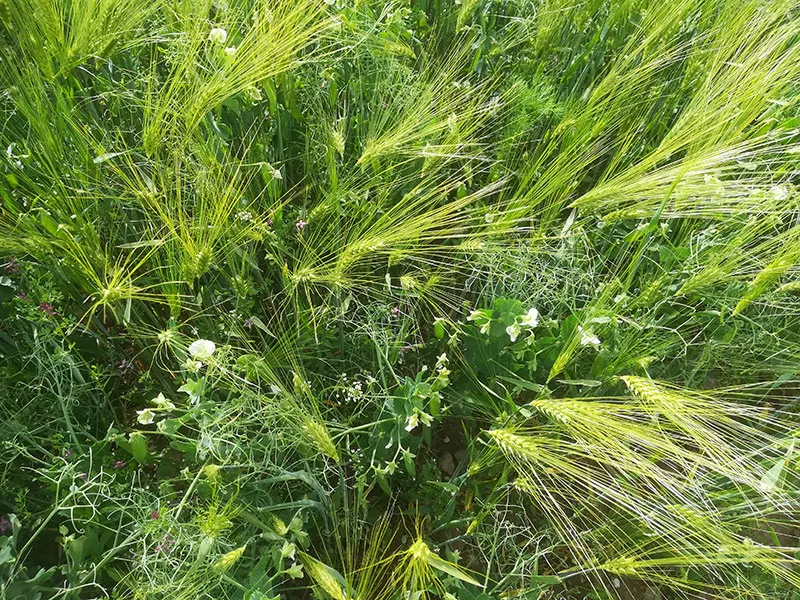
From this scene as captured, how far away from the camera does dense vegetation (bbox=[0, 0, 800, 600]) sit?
84 cm

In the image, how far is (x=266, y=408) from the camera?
2.72 feet

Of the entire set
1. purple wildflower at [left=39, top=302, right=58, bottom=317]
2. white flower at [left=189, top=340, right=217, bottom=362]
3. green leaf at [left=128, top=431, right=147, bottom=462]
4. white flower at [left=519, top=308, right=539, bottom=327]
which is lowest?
green leaf at [left=128, top=431, right=147, bottom=462]

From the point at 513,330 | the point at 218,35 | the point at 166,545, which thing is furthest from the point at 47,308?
the point at 513,330

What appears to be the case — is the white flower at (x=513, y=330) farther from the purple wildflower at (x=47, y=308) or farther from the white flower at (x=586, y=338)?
the purple wildflower at (x=47, y=308)

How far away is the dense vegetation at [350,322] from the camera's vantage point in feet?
2.76

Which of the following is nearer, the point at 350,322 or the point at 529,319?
the point at 529,319

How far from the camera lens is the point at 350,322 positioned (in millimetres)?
1021

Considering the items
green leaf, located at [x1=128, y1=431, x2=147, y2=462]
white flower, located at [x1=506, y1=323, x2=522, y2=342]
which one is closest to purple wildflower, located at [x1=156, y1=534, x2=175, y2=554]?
green leaf, located at [x1=128, y1=431, x2=147, y2=462]

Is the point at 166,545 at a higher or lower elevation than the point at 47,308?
lower

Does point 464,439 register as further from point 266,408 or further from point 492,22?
point 492,22

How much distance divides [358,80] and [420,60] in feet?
0.70

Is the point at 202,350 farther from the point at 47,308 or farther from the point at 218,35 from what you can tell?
the point at 218,35

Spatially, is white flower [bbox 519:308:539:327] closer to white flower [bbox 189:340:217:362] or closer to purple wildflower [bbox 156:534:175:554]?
white flower [bbox 189:340:217:362]

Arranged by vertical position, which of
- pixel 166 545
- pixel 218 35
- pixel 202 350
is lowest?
pixel 166 545
